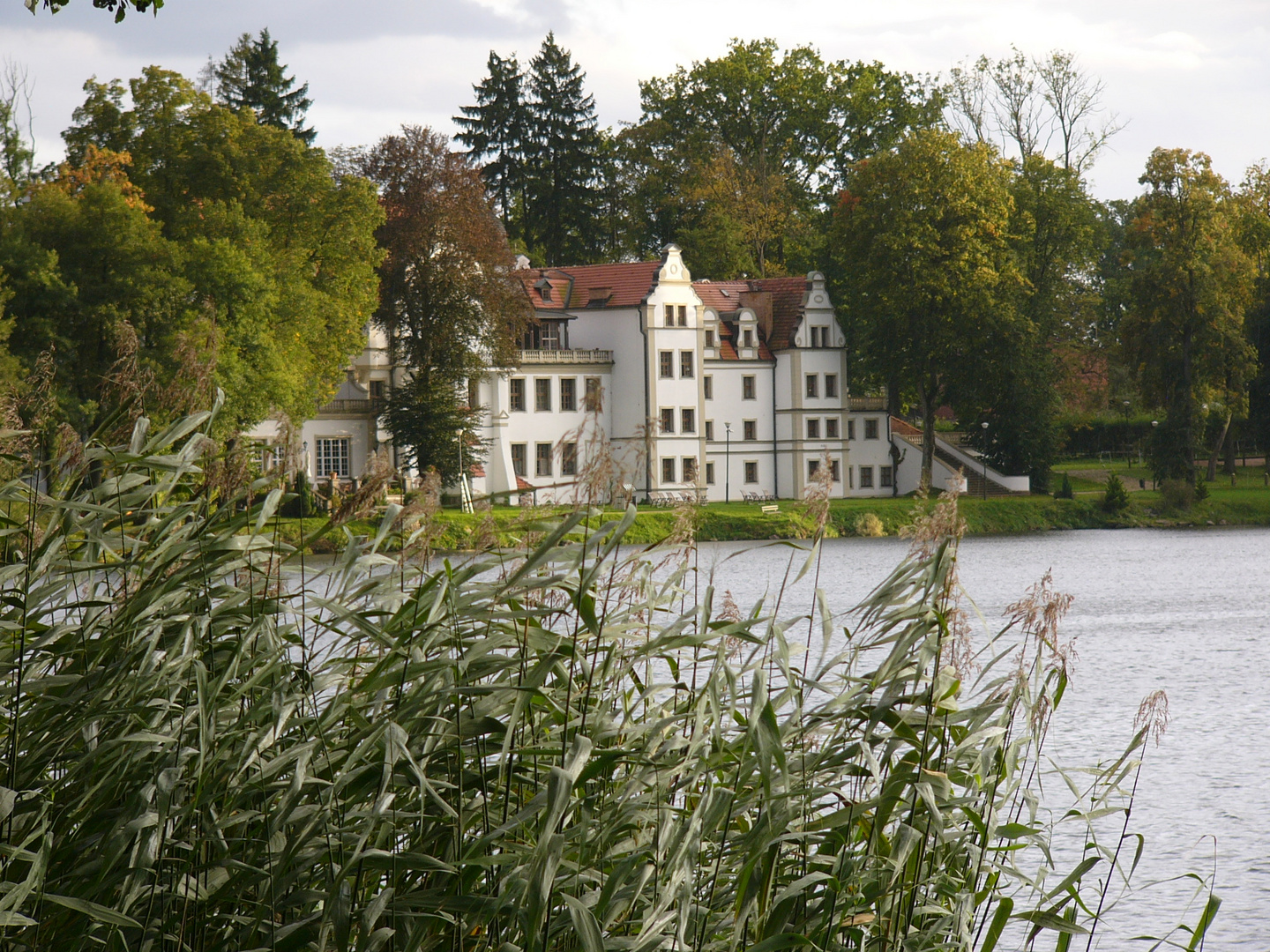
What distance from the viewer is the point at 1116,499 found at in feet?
168

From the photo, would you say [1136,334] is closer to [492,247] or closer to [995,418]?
[995,418]

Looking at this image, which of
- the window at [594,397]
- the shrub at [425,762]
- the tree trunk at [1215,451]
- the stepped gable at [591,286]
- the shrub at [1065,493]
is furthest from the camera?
the stepped gable at [591,286]

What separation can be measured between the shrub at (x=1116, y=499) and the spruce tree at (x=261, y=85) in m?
35.1

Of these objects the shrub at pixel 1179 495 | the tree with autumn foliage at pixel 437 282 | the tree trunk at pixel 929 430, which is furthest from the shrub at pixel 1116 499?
the tree with autumn foliage at pixel 437 282

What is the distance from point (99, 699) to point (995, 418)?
2215 inches

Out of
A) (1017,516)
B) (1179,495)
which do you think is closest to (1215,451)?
(1179,495)

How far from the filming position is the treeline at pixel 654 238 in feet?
120

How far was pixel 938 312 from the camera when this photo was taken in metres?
57.0

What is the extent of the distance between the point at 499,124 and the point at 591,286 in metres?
14.8

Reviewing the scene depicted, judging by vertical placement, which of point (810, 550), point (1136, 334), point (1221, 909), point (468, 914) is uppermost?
point (1136, 334)

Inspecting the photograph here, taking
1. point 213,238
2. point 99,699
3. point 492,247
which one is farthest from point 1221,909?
point 492,247

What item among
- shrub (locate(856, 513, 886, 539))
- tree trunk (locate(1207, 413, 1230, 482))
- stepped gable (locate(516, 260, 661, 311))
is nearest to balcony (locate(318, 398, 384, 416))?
stepped gable (locate(516, 260, 661, 311))

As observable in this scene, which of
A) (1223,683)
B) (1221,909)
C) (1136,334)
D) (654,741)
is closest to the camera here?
(654,741)

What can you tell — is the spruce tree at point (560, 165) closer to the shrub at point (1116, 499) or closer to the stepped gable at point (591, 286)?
the stepped gable at point (591, 286)
